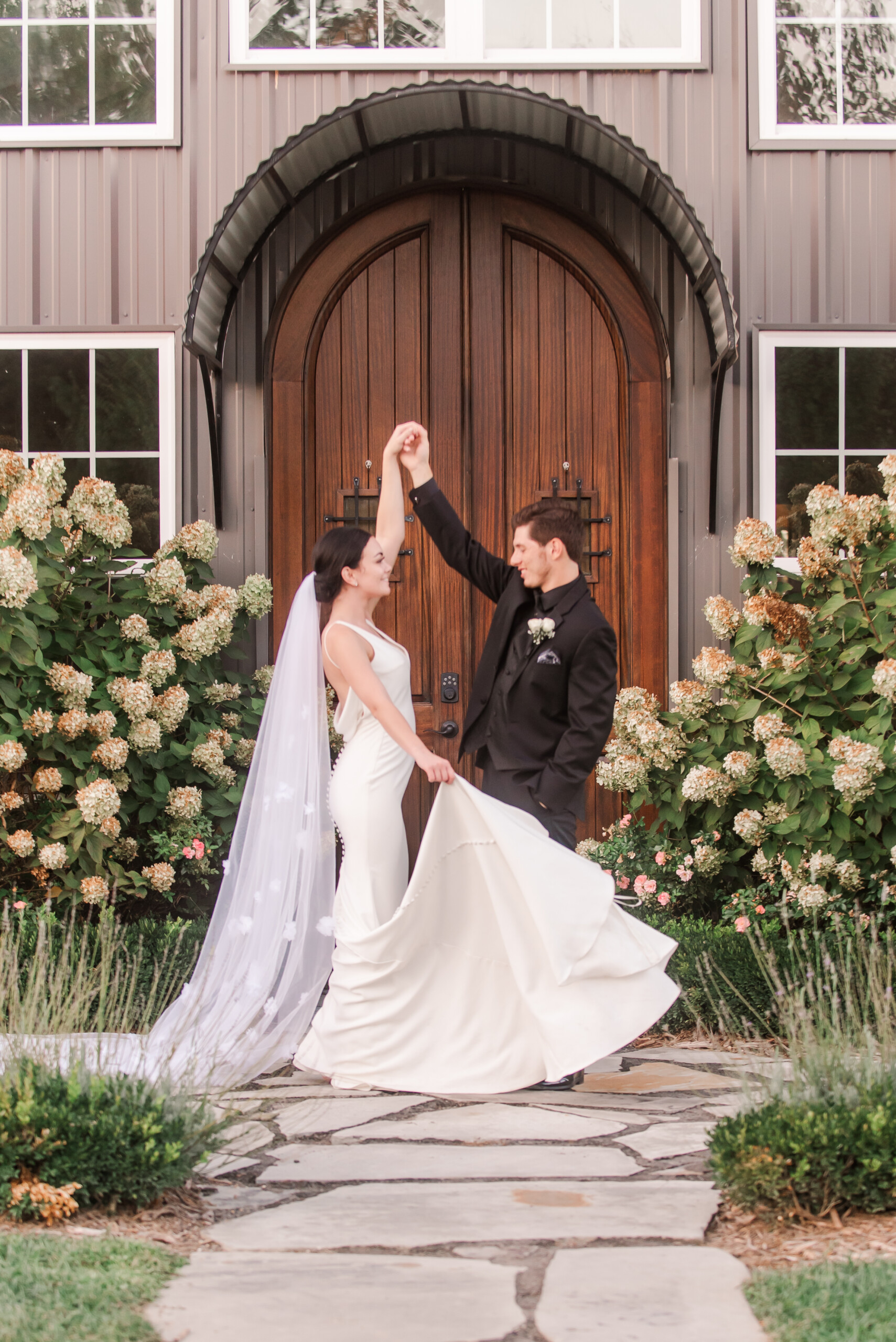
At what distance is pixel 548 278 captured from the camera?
20.8 ft

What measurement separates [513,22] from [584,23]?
355mm

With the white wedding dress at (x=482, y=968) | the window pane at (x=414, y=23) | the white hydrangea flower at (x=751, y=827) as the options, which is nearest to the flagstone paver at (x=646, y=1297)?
the white wedding dress at (x=482, y=968)

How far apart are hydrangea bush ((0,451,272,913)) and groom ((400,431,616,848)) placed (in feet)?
4.86

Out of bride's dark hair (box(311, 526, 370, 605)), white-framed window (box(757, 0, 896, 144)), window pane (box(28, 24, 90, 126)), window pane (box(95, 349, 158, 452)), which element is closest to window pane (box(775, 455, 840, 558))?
white-framed window (box(757, 0, 896, 144))

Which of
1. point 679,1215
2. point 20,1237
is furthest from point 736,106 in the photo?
point 20,1237

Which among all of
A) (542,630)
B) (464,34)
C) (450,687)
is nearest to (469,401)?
(450,687)

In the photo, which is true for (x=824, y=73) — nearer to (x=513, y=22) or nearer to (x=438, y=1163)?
(x=513, y=22)

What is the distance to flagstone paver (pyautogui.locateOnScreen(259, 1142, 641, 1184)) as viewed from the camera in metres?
3.11

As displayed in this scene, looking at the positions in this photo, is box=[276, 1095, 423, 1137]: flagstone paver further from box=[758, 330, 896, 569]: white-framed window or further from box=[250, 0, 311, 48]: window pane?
box=[250, 0, 311, 48]: window pane

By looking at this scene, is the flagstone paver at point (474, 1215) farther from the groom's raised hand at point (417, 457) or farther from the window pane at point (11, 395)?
the window pane at point (11, 395)

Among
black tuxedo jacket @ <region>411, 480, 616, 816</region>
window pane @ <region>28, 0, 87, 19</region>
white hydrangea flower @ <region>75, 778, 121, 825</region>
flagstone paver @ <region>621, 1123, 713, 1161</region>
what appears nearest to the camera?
flagstone paver @ <region>621, 1123, 713, 1161</region>

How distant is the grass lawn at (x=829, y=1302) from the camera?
6.84 ft

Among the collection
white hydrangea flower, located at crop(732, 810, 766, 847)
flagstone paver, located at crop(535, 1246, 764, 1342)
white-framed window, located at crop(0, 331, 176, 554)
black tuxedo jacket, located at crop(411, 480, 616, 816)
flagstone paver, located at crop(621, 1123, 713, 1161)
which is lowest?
flagstone paver, located at crop(621, 1123, 713, 1161)

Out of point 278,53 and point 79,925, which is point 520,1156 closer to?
point 79,925
